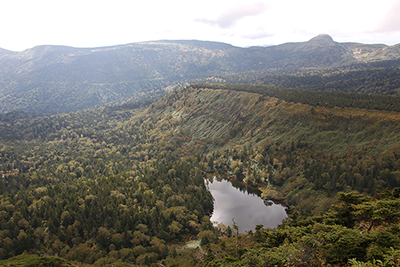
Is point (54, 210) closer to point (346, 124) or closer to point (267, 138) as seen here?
point (267, 138)

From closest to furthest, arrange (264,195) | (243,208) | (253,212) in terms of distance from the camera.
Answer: (253,212) → (243,208) → (264,195)

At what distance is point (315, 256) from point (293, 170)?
364 ft

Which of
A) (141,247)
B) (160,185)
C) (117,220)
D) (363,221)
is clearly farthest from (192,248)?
(363,221)

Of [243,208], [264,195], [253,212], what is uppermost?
[264,195]

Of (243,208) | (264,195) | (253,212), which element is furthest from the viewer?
(264,195)

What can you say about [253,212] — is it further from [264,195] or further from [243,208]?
[264,195]

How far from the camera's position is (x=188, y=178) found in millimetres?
154000

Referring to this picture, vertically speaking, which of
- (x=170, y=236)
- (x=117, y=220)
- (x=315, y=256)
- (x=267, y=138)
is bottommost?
(x=170, y=236)

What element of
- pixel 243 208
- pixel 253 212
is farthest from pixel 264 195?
pixel 253 212

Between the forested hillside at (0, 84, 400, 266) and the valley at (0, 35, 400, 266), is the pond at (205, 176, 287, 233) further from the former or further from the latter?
the forested hillside at (0, 84, 400, 266)

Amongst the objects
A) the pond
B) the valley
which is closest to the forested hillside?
the valley

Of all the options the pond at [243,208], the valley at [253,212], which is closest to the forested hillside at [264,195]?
the valley at [253,212]

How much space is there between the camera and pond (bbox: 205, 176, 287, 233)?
Result: 113312mm

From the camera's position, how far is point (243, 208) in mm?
128500
